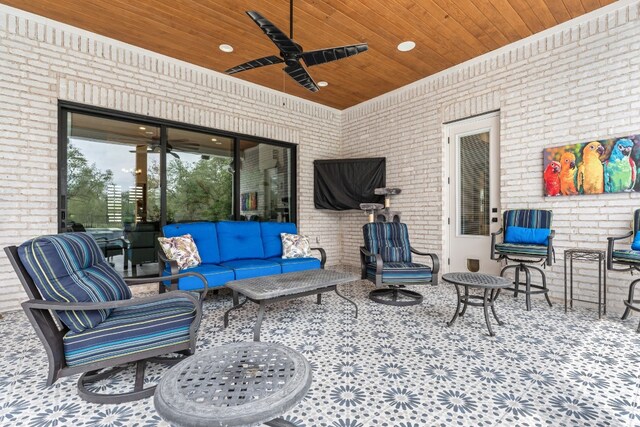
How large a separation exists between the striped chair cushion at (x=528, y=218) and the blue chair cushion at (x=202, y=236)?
3863 mm

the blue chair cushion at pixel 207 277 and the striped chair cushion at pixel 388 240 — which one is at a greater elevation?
the striped chair cushion at pixel 388 240

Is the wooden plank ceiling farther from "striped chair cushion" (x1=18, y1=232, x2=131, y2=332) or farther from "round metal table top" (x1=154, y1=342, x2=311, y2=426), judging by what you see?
"round metal table top" (x1=154, y1=342, x2=311, y2=426)

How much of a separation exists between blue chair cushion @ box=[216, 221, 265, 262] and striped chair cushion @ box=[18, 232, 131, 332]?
197 centimetres

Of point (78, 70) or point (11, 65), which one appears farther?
point (78, 70)

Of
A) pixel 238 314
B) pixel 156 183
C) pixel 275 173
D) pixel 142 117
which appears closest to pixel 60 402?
pixel 238 314

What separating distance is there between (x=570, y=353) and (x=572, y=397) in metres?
0.73

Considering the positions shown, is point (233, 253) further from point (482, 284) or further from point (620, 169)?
point (620, 169)

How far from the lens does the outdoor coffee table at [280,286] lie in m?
2.62

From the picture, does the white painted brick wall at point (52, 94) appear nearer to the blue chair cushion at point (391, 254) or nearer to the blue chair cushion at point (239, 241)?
the blue chair cushion at point (239, 241)

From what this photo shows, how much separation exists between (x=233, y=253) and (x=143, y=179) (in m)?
1.79

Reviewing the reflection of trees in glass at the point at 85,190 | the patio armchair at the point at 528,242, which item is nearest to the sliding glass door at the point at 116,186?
the reflection of trees in glass at the point at 85,190

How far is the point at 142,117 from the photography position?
4422 millimetres

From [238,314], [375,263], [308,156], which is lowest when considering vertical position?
[238,314]

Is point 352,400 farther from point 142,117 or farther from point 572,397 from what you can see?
point 142,117
